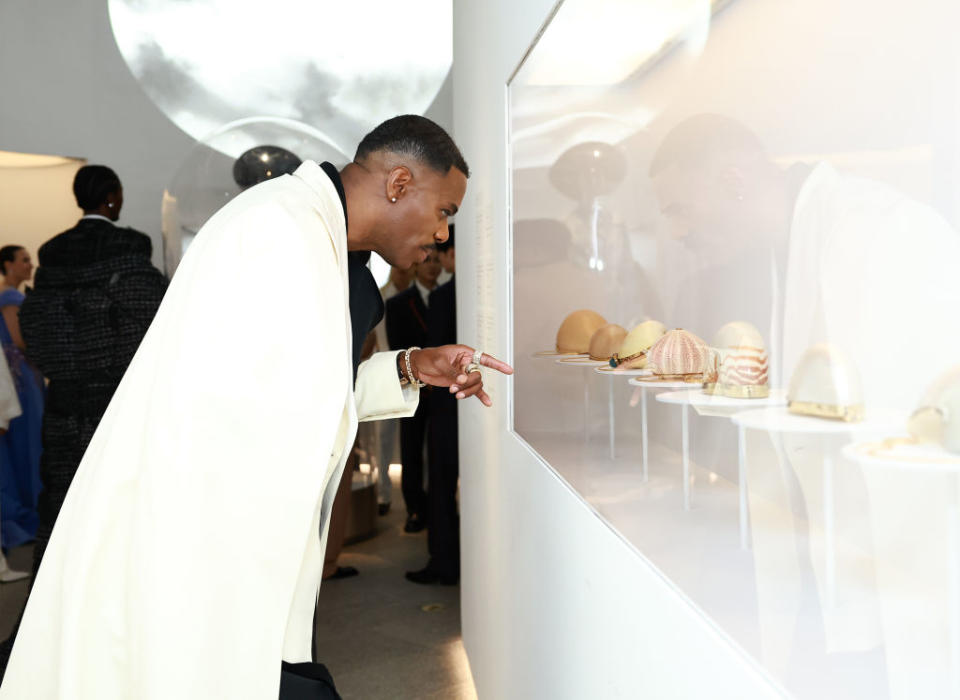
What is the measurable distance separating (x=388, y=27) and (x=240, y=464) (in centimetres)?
492

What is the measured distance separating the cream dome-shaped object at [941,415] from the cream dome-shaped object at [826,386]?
0.05 m

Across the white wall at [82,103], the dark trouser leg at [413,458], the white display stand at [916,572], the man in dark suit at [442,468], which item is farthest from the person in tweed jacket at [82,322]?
the white wall at [82,103]

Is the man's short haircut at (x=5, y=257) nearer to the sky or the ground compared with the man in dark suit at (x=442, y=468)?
nearer to the sky

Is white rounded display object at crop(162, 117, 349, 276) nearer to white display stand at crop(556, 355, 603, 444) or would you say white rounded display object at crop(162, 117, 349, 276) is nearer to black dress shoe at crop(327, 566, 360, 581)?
black dress shoe at crop(327, 566, 360, 581)

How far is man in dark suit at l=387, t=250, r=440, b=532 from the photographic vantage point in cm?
448

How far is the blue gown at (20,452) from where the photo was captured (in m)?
4.51

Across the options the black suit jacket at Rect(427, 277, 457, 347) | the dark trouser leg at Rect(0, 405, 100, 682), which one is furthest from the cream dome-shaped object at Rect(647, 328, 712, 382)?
the black suit jacket at Rect(427, 277, 457, 347)

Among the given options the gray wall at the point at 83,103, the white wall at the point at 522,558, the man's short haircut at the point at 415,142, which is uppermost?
the gray wall at the point at 83,103

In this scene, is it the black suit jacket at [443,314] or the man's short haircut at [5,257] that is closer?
the black suit jacket at [443,314]

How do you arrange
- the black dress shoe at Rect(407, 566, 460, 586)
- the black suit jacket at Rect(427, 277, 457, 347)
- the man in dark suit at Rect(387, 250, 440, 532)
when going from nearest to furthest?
the black suit jacket at Rect(427, 277, 457, 347) → the black dress shoe at Rect(407, 566, 460, 586) → the man in dark suit at Rect(387, 250, 440, 532)

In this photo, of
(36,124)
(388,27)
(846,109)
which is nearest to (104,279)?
(846,109)

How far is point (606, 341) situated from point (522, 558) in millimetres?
821

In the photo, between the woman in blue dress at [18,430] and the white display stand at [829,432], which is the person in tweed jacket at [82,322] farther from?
the white display stand at [829,432]

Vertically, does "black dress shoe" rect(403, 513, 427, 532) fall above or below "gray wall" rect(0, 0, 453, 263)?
below
